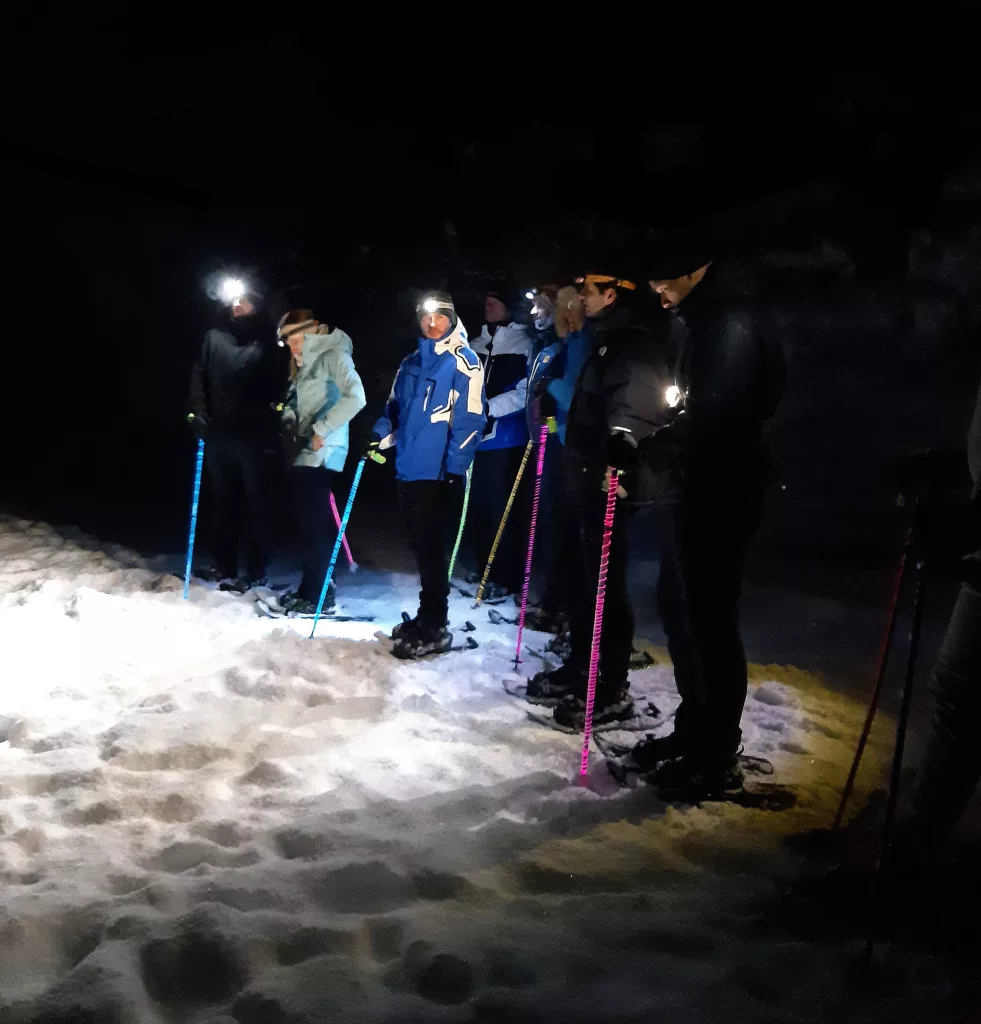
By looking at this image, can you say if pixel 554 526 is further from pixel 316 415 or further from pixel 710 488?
pixel 710 488

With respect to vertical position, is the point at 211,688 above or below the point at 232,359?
below

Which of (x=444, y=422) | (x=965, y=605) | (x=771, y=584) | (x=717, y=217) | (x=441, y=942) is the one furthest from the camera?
(x=771, y=584)

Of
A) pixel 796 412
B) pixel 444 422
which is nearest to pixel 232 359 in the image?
pixel 444 422

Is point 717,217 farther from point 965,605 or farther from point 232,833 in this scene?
point 232,833

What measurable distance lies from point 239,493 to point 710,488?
16.0ft

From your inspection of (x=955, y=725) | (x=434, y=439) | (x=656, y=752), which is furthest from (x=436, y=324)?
(x=955, y=725)

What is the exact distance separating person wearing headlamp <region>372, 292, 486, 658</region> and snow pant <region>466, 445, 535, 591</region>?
5.40 feet

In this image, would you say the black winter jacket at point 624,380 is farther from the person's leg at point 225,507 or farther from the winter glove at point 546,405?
the person's leg at point 225,507

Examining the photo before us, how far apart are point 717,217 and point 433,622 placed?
3168 mm

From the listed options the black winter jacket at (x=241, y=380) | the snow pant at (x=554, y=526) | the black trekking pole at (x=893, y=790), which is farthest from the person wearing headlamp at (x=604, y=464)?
the black winter jacket at (x=241, y=380)

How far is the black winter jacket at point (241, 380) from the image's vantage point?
6570 millimetres

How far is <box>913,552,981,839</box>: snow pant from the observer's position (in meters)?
2.70

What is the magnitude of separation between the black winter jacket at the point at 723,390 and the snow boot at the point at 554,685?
1.73 metres

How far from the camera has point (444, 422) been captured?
5270 mm
